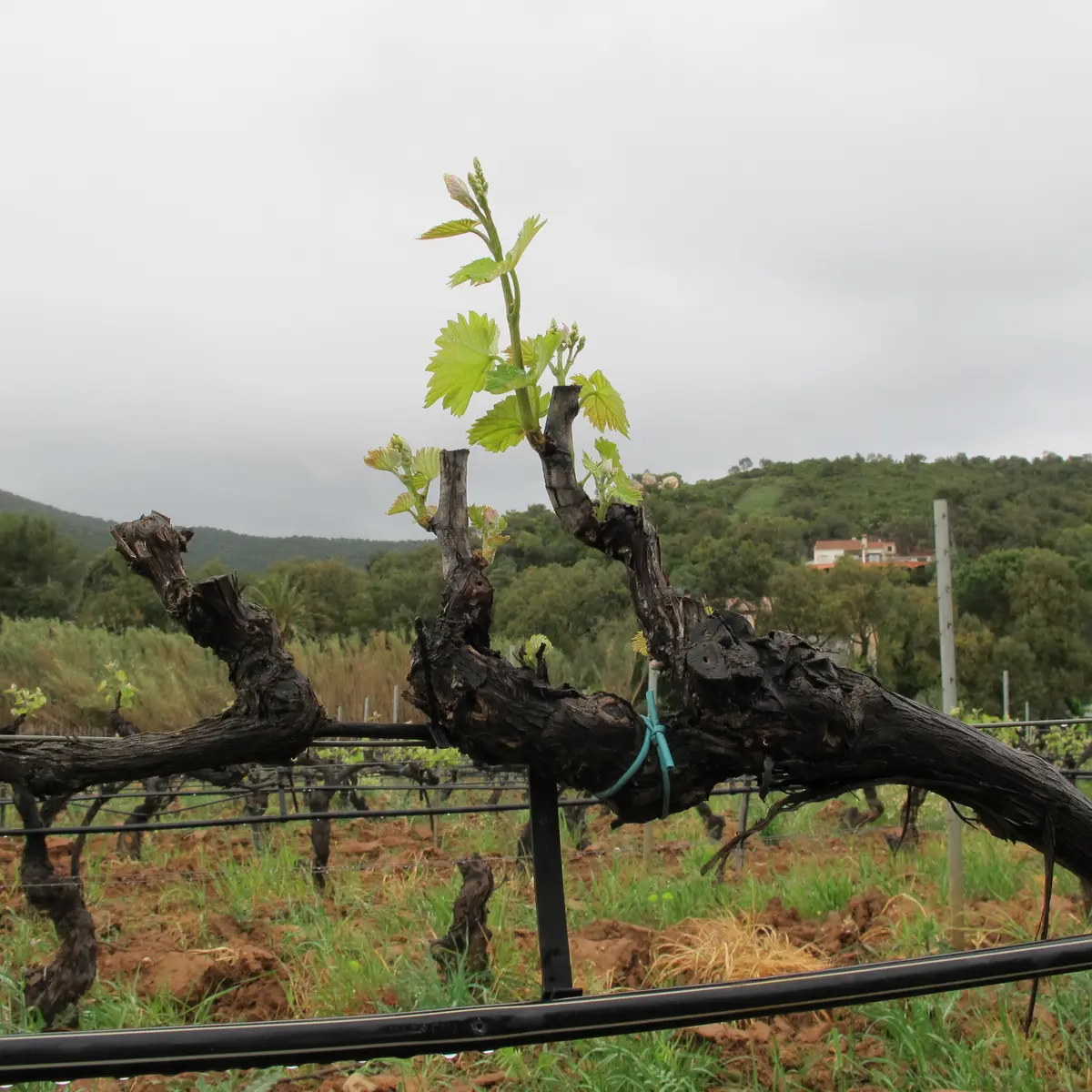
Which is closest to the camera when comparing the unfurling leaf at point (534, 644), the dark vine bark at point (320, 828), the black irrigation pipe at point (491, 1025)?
the black irrigation pipe at point (491, 1025)

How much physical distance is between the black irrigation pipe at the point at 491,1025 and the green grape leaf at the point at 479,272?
0.87m

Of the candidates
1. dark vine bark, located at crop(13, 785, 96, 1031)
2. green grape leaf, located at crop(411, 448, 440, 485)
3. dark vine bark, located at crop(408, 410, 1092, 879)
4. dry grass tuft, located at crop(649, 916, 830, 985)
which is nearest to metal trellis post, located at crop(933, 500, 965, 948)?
dry grass tuft, located at crop(649, 916, 830, 985)

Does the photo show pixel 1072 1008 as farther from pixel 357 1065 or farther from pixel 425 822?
pixel 425 822

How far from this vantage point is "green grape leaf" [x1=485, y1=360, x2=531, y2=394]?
1.28 meters

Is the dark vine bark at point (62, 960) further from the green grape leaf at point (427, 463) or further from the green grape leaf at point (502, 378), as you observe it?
the green grape leaf at point (502, 378)

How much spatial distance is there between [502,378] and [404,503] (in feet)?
1.05

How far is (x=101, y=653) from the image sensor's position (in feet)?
48.7

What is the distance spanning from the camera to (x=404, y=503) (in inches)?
59.0

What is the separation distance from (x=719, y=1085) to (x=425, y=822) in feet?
16.3

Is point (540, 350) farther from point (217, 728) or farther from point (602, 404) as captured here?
point (217, 728)

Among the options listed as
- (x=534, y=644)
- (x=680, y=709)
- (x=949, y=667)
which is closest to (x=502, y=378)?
(x=534, y=644)

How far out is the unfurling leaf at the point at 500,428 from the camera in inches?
53.9

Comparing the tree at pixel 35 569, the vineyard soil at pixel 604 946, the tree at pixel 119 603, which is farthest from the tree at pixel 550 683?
the tree at pixel 35 569

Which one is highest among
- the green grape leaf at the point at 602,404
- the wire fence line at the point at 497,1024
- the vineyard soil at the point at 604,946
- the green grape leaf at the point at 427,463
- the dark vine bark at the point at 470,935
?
the green grape leaf at the point at 602,404
